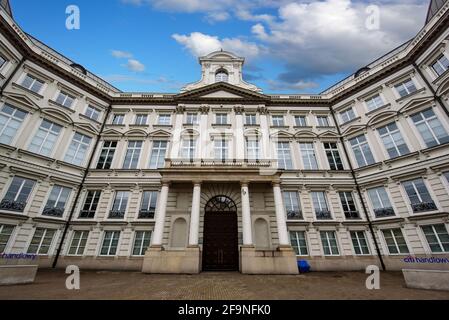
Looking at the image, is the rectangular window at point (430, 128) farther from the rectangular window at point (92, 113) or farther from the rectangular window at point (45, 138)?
the rectangular window at point (45, 138)

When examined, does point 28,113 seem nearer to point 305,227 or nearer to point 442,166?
point 305,227

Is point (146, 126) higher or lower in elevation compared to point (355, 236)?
higher

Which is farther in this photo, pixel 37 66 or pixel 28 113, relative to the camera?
pixel 37 66

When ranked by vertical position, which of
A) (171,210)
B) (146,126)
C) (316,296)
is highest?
(146,126)

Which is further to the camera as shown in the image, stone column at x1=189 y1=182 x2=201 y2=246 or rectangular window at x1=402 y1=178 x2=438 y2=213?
stone column at x1=189 y1=182 x2=201 y2=246

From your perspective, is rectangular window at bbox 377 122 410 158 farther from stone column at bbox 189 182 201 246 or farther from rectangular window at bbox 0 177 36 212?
rectangular window at bbox 0 177 36 212

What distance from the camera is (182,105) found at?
2020 cm

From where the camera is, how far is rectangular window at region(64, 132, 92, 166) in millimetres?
16736

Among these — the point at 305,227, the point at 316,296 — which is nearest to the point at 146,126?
the point at 305,227

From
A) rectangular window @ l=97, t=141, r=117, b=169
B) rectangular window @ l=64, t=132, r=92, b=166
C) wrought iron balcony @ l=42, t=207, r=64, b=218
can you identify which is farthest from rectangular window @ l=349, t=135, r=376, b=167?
wrought iron balcony @ l=42, t=207, r=64, b=218

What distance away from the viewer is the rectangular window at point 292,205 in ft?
52.2

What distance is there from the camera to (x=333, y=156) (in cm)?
1867

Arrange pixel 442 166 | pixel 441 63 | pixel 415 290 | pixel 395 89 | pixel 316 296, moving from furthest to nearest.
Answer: pixel 395 89
pixel 441 63
pixel 442 166
pixel 415 290
pixel 316 296

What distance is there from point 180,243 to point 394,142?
1964 centimetres
